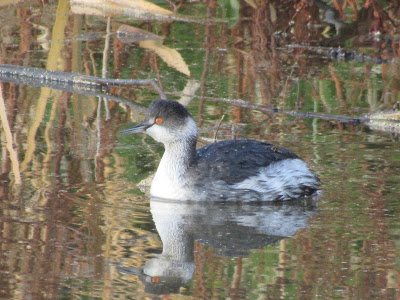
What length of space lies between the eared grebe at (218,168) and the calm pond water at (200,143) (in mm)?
139

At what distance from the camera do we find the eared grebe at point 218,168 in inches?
251

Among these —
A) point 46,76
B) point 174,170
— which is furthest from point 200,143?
point 46,76

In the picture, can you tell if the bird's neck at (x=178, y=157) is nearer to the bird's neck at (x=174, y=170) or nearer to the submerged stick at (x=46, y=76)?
the bird's neck at (x=174, y=170)

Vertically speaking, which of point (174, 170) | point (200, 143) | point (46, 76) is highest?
point (46, 76)

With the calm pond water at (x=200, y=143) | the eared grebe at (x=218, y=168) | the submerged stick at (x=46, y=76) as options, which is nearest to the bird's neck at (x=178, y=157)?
the eared grebe at (x=218, y=168)

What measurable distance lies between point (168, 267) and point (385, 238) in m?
1.44

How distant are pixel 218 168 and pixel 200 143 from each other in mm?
1308

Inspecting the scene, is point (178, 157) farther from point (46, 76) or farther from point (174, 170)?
point (46, 76)

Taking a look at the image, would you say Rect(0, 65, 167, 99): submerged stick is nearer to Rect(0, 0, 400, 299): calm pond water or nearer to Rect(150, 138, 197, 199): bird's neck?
Rect(0, 0, 400, 299): calm pond water

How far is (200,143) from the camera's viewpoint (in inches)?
305

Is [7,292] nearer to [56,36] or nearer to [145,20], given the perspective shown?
[56,36]

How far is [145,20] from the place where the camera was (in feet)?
41.0

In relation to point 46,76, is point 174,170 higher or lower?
lower

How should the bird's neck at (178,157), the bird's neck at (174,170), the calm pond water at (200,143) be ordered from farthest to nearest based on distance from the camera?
the bird's neck at (178,157)
the bird's neck at (174,170)
the calm pond water at (200,143)
